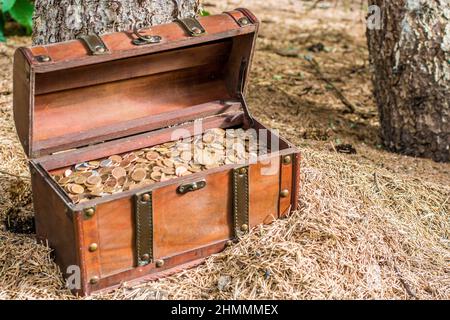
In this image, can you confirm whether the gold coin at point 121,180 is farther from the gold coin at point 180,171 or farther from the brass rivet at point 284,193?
the brass rivet at point 284,193

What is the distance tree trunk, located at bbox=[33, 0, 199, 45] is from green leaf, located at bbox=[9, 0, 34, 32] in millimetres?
2193

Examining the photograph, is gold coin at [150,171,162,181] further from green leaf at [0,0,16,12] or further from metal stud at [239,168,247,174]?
green leaf at [0,0,16,12]

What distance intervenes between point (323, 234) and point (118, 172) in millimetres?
976

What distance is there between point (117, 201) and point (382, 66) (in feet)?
7.61

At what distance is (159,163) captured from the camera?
3.67 m

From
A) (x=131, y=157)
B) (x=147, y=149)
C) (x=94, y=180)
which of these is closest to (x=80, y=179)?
(x=94, y=180)

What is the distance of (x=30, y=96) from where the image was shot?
3.31 metres

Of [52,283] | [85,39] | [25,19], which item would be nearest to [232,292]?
[52,283]

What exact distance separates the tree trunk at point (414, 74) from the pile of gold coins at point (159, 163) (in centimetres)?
134

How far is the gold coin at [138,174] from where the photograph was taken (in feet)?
11.6

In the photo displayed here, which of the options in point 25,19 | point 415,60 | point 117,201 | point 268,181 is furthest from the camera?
point 25,19

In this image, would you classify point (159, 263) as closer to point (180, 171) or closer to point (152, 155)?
point (180, 171)

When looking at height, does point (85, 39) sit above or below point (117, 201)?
above

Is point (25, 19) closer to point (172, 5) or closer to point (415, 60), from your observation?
point (172, 5)
